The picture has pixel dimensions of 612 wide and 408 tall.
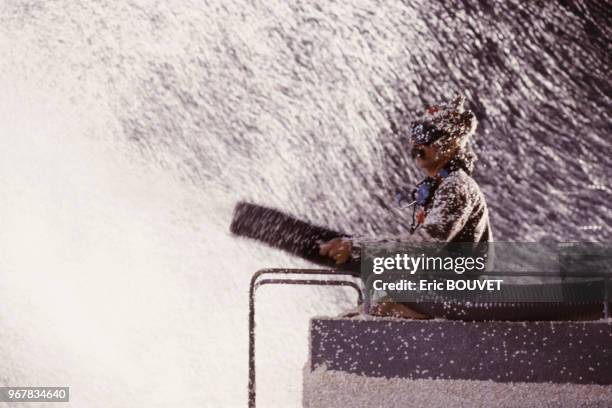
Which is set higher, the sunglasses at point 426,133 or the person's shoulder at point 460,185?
the sunglasses at point 426,133

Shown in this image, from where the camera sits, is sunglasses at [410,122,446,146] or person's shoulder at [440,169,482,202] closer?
person's shoulder at [440,169,482,202]

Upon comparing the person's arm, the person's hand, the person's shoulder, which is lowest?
the person's hand

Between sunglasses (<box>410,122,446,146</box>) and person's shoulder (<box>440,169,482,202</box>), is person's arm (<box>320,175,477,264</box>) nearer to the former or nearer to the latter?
person's shoulder (<box>440,169,482,202</box>)

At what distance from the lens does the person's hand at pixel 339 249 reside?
294cm

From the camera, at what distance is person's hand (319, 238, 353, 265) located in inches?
116

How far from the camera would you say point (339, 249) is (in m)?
2.94

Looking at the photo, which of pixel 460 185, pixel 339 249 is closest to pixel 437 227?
→ pixel 460 185

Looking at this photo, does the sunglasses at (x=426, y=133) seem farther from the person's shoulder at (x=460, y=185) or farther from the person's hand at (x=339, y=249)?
the person's hand at (x=339, y=249)

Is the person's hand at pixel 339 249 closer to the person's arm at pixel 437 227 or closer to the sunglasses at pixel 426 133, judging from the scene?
the person's arm at pixel 437 227

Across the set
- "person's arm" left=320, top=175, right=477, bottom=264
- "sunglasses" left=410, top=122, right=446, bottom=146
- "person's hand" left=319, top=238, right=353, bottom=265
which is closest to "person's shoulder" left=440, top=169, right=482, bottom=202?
"person's arm" left=320, top=175, right=477, bottom=264

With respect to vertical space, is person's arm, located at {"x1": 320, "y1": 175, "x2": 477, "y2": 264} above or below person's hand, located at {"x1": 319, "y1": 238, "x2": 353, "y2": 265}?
above

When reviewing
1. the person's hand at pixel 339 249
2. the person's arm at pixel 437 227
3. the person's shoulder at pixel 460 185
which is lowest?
the person's hand at pixel 339 249

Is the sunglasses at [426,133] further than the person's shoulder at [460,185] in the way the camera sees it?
Yes

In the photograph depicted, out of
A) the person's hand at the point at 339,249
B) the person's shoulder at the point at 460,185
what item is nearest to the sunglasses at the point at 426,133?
the person's shoulder at the point at 460,185
